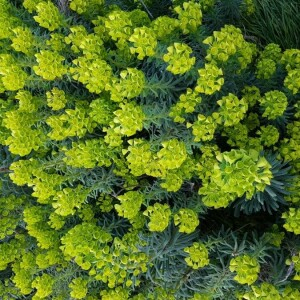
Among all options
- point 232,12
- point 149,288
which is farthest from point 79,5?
point 149,288

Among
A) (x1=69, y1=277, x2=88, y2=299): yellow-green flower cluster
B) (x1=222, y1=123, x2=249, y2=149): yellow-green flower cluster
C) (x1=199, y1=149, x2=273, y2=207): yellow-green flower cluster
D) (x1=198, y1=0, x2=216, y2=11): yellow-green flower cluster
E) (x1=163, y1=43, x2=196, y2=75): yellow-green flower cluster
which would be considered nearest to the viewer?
(x1=199, y1=149, x2=273, y2=207): yellow-green flower cluster

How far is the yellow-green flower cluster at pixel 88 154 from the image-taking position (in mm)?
1697

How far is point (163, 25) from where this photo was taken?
1.68 meters

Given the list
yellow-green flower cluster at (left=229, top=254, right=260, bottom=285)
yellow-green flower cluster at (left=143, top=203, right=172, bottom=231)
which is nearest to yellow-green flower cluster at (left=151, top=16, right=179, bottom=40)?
yellow-green flower cluster at (left=143, top=203, right=172, bottom=231)

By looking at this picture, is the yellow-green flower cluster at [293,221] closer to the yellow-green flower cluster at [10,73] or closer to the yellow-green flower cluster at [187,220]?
the yellow-green flower cluster at [187,220]

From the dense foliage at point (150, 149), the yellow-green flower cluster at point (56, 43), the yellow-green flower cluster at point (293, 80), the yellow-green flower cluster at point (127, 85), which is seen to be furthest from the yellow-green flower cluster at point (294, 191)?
the yellow-green flower cluster at point (56, 43)

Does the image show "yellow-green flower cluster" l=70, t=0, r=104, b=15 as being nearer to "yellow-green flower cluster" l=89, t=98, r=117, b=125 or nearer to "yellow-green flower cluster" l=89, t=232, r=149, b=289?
"yellow-green flower cluster" l=89, t=98, r=117, b=125

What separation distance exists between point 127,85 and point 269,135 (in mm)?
687

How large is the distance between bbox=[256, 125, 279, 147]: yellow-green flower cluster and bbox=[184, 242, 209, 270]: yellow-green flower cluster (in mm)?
546

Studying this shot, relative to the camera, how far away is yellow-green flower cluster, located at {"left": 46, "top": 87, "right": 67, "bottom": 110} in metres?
1.73

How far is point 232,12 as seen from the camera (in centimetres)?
227

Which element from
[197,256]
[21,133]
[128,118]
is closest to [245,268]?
[197,256]

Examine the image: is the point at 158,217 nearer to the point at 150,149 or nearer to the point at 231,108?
the point at 150,149

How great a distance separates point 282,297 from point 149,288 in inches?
25.7
